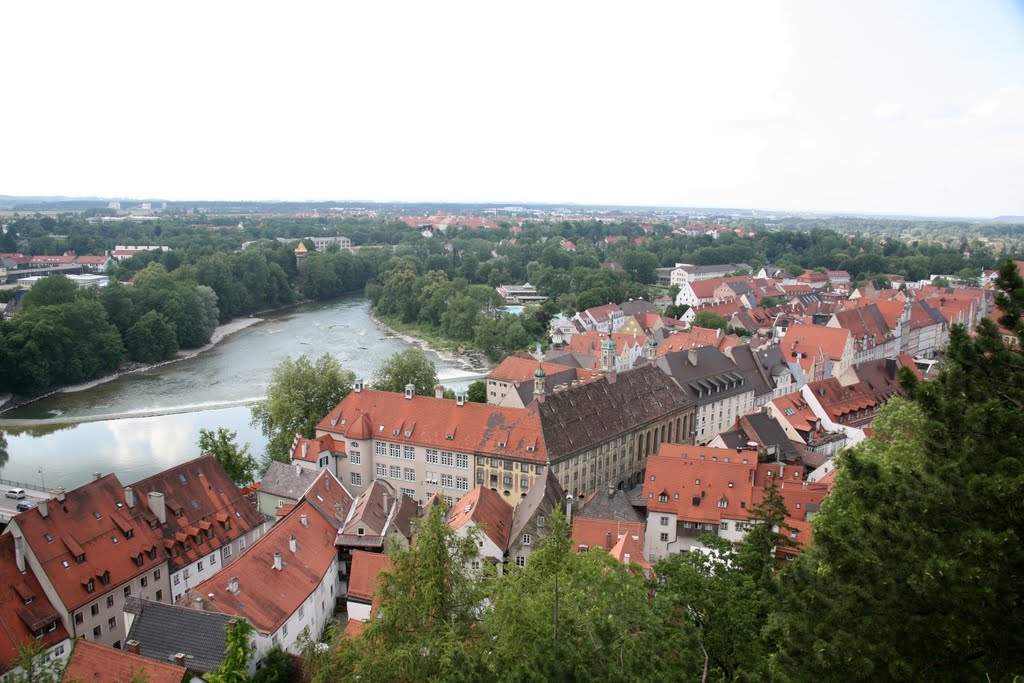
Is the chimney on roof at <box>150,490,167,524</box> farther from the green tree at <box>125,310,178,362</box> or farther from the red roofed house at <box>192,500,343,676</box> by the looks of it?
the green tree at <box>125,310,178,362</box>

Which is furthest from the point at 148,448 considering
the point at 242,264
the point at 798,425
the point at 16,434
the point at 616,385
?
the point at 242,264

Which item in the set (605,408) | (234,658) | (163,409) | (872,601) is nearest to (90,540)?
(234,658)

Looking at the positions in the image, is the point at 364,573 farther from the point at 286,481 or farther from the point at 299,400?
the point at 299,400

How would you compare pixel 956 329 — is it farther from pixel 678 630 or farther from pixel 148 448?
pixel 148 448

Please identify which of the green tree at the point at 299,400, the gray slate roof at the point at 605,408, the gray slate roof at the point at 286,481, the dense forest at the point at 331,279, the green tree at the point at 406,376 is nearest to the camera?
the gray slate roof at the point at 286,481

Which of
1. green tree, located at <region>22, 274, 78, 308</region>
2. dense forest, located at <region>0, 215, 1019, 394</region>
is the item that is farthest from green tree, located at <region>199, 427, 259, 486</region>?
green tree, located at <region>22, 274, 78, 308</region>

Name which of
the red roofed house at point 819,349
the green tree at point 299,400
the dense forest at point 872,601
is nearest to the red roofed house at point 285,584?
the dense forest at point 872,601

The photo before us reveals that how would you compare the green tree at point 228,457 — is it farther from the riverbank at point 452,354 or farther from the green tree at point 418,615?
the riverbank at point 452,354
